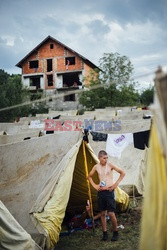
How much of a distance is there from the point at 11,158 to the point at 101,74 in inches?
905

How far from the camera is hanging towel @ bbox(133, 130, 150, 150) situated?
356 inches

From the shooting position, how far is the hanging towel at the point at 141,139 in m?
9.05

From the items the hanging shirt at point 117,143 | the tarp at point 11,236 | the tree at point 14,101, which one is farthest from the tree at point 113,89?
the tarp at point 11,236

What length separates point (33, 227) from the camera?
5352 millimetres

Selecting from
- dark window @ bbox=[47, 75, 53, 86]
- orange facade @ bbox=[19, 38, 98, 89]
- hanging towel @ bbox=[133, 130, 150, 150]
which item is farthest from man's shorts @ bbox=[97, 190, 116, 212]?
dark window @ bbox=[47, 75, 53, 86]

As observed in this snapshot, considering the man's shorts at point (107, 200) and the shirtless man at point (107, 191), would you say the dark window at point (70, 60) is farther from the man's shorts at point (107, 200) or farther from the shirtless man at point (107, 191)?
the man's shorts at point (107, 200)

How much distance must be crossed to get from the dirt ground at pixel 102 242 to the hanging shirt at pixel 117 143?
8.34ft

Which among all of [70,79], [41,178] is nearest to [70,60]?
[70,79]

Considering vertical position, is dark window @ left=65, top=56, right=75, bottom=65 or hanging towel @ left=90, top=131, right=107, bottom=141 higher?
dark window @ left=65, top=56, right=75, bottom=65

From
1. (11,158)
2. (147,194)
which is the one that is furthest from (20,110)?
(147,194)

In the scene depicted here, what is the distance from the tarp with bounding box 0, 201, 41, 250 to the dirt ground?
Result: 146 cm

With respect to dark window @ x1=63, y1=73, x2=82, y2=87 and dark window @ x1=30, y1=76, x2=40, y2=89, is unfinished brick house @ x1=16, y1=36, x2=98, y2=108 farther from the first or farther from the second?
dark window @ x1=30, y1=76, x2=40, y2=89

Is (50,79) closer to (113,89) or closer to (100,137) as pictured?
(113,89)

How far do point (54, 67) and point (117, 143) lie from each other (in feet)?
103
